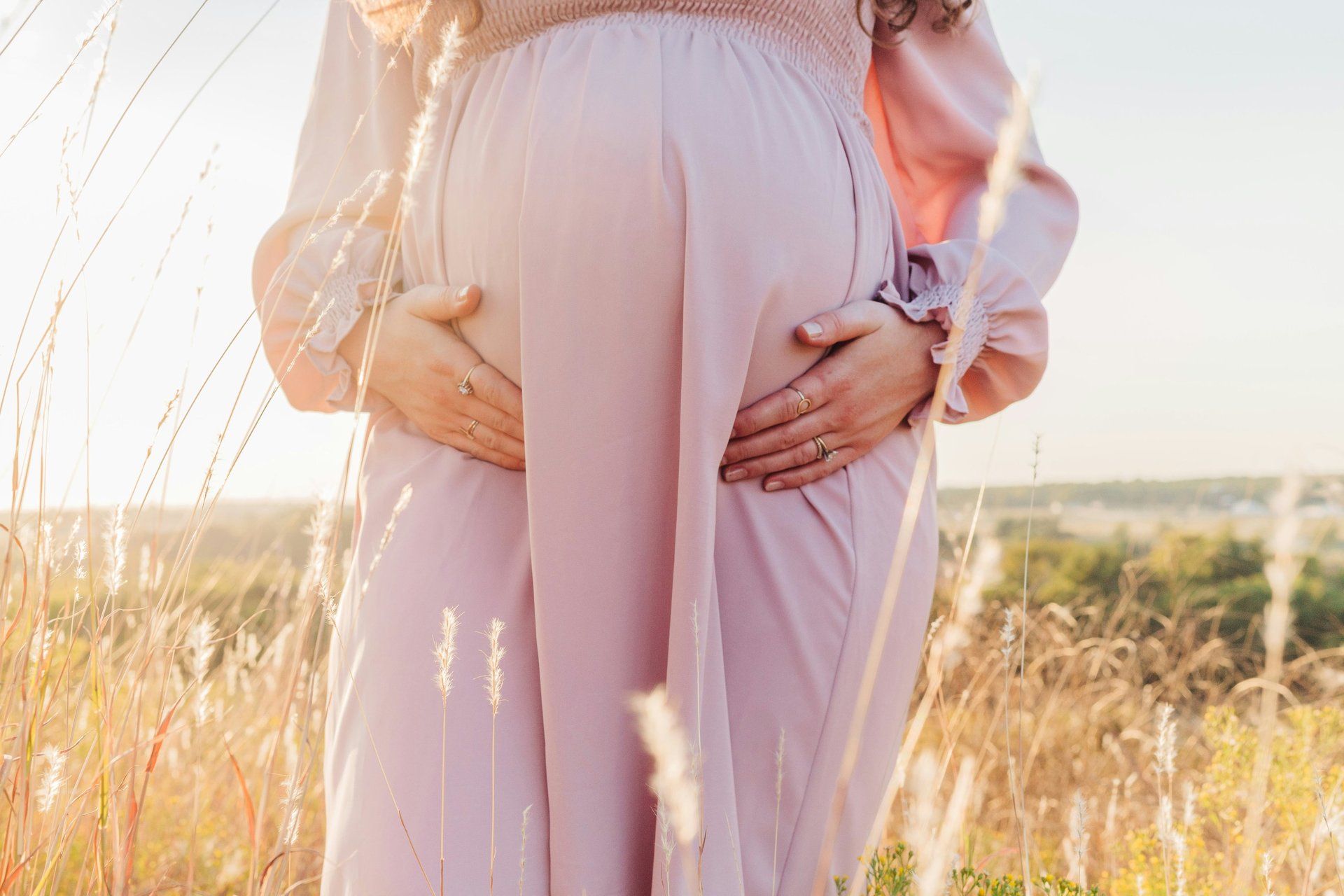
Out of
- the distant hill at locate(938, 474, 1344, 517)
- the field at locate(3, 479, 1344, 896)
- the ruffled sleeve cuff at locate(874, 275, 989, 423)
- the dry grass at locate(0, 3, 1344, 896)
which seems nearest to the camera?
the distant hill at locate(938, 474, 1344, 517)

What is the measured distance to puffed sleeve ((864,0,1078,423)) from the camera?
4.47 feet

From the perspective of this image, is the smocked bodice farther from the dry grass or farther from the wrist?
the wrist

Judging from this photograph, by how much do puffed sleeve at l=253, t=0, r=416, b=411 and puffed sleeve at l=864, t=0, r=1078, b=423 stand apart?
0.77m

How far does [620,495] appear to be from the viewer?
1.11 metres

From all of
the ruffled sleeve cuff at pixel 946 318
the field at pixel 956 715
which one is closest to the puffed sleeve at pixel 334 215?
the field at pixel 956 715

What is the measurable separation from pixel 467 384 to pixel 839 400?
19.0 inches

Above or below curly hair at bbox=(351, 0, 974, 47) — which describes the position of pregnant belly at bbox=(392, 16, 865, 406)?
below

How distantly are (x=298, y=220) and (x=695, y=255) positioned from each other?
65cm

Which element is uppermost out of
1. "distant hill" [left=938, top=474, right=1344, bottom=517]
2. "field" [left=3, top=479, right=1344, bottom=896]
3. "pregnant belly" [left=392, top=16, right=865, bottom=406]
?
"pregnant belly" [left=392, top=16, right=865, bottom=406]

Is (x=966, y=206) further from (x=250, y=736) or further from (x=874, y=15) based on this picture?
(x=250, y=736)

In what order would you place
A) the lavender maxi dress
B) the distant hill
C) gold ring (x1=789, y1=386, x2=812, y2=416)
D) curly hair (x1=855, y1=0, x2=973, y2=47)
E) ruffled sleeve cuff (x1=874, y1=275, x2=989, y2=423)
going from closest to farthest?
the distant hill
the lavender maxi dress
gold ring (x1=789, y1=386, x2=812, y2=416)
ruffled sleeve cuff (x1=874, y1=275, x2=989, y2=423)
curly hair (x1=855, y1=0, x2=973, y2=47)

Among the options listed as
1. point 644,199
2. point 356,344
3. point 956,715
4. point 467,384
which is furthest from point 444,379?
point 956,715

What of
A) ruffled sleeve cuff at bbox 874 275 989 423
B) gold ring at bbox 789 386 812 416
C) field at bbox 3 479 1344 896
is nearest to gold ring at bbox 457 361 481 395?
field at bbox 3 479 1344 896

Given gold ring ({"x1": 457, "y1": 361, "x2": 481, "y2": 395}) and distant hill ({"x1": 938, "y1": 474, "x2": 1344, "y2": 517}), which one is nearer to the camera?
distant hill ({"x1": 938, "y1": 474, "x2": 1344, "y2": 517})
